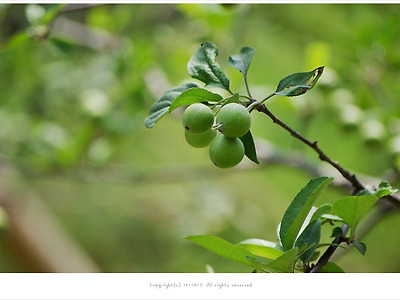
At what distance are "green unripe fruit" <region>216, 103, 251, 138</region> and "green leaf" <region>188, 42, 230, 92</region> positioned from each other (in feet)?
0.23

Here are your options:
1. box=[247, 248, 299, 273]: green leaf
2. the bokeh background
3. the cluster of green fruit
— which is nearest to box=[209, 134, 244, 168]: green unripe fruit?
the cluster of green fruit

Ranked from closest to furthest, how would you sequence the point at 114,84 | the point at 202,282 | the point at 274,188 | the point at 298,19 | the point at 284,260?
the point at 284,260 → the point at 202,282 → the point at 114,84 → the point at 298,19 → the point at 274,188

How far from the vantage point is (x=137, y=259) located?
201 cm

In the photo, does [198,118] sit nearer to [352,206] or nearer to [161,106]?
[161,106]

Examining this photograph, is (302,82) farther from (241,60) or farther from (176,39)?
(176,39)

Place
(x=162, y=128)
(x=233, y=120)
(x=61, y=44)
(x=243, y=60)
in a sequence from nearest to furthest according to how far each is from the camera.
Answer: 1. (x=233, y=120)
2. (x=243, y=60)
3. (x=61, y=44)
4. (x=162, y=128)

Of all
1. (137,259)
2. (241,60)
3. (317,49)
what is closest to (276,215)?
(137,259)

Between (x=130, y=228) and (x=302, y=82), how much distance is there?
5.83 ft

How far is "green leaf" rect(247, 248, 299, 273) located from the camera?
0.48m

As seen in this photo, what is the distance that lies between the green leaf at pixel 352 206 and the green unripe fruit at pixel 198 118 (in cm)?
16

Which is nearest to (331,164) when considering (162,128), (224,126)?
(224,126)

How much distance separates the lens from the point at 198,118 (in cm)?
46

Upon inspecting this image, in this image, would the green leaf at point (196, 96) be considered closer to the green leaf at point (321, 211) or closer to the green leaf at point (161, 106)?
the green leaf at point (161, 106)

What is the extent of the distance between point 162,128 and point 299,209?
5.60 ft
